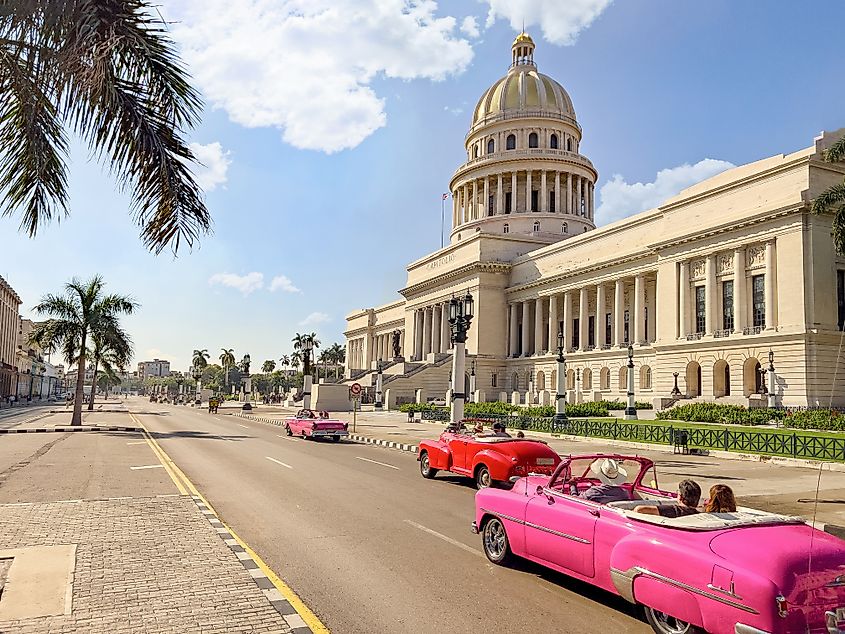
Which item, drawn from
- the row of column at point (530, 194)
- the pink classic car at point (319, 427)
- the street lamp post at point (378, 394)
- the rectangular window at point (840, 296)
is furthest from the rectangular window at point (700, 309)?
the row of column at point (530, 194)

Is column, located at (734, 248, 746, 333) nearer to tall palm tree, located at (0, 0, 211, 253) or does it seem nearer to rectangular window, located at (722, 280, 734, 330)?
rectangular window, located at (722, 280, 734, 330)

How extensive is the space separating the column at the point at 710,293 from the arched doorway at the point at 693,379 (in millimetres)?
2602

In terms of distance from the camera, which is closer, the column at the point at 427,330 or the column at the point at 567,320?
the column at the point at 567,320

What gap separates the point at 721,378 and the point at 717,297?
5632 millimetres

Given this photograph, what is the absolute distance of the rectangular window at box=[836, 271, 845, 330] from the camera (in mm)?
42125

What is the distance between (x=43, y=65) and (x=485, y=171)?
83.8m

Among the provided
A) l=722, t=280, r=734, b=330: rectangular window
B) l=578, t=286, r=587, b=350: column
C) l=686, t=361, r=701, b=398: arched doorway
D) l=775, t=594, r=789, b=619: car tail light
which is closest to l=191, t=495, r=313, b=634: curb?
l=775, t=594, r=789, b=619: car tail light

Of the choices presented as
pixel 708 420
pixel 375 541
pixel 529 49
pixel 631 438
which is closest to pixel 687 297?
pixel 708 420

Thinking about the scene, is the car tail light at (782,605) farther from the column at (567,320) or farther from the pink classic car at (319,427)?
the column at (567,320)

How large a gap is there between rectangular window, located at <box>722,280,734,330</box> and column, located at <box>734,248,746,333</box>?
0.92m

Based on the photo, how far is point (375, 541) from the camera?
9281 millimetres

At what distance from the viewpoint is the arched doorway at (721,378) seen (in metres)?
46.6

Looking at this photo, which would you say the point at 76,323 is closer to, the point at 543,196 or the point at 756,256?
the point at 756,256

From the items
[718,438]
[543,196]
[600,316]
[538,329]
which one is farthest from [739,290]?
[543,196]
